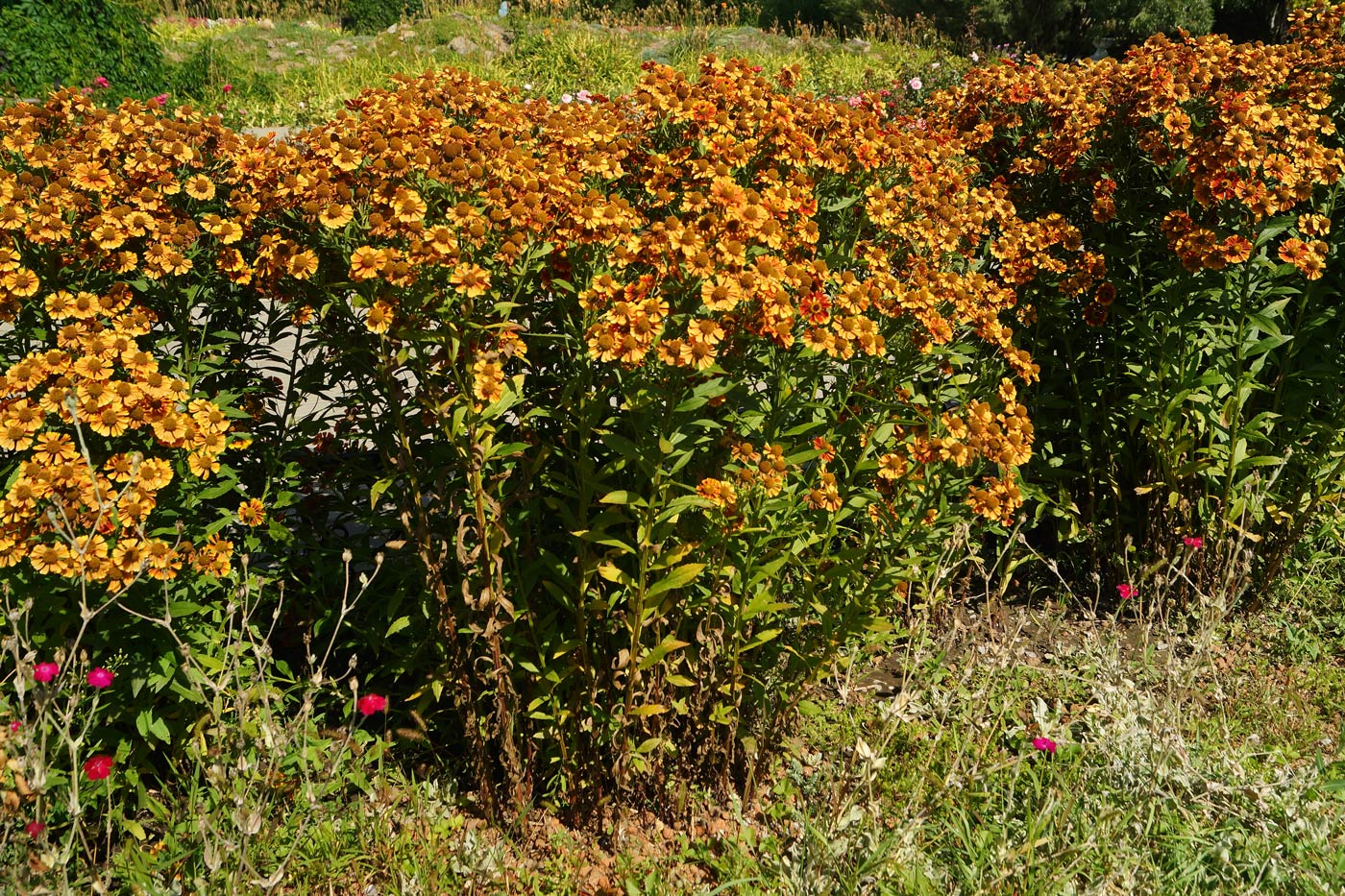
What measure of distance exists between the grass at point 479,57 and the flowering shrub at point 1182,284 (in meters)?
7.49

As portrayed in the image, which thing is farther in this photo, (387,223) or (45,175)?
(45,175)

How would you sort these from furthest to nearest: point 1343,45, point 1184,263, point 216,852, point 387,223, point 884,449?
point 1343,45
point 1184,263
point 884,449
point 387,223
point 216,852

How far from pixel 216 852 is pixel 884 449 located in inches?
65.9

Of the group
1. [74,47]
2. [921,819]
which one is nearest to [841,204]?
[921,819]

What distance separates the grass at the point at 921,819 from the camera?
6.99 ft

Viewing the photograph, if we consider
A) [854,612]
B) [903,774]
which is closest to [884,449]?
[854,612]

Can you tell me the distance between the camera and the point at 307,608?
2.57 metres

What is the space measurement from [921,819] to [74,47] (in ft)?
39.3

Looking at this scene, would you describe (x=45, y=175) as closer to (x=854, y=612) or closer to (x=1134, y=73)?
(x=854, y=612)

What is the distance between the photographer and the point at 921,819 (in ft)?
7.08

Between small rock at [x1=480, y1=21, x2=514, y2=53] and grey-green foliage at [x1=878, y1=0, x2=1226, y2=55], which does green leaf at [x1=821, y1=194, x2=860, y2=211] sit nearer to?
small rock at [x1=480, y1=21, x2=514, y2=53]

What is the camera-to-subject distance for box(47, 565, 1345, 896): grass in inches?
83.9

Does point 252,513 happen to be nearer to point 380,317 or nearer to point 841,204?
point 380,317

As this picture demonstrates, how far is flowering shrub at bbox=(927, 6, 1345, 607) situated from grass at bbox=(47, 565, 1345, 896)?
0.52 metres
